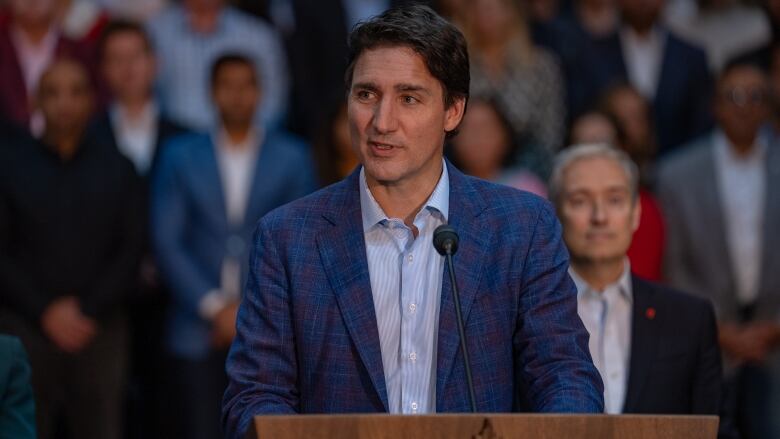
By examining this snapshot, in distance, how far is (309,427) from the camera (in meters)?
3.19

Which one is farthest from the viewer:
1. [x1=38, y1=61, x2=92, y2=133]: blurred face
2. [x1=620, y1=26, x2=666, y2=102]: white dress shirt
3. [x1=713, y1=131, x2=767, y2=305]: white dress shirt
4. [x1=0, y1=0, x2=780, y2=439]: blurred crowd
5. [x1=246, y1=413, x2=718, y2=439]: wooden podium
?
[x1=620, y1=26, x2=666, y2=102]: white dress shirt

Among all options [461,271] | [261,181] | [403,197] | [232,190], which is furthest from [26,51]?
[461,271]

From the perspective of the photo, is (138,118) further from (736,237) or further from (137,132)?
(736,237)

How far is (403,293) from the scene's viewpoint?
388cm

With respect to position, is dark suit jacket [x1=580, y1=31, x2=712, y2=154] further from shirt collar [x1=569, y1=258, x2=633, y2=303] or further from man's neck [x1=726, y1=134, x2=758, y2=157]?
shirt collar [x1=569, y1=258, x2=633, y2=303]

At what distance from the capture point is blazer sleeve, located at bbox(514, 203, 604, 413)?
371cm

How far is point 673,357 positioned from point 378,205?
165 centimetres

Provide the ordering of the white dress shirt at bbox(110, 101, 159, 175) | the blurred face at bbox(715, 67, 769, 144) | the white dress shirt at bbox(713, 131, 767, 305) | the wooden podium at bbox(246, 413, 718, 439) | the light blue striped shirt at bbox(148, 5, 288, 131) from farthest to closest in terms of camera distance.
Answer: the light blue striped shirt at bbox(148, 5, 288, 131), the white dress shirt at bbox(110, 101, 159, 175), the blurred face at bbox(715, 67, 769, 144), the white dress shirt at bbox(713, 131, 767, 305), the wooden podium at bbox(246, 413, 718, 439)

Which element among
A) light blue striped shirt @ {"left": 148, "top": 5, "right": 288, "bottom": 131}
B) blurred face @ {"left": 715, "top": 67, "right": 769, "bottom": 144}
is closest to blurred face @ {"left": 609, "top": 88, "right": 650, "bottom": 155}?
blurred face @ {"left": 715, "top": 67, "right": 769, "bottom": 144}

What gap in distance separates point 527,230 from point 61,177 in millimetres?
3994

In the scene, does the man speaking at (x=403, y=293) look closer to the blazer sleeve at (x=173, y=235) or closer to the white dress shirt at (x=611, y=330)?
the white dress shirt at (x=611, y=330)

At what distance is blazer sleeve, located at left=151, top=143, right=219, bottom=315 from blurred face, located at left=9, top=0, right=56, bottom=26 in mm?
1214

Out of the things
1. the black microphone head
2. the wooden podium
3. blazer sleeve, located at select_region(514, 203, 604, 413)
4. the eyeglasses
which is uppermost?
the eyeglasses

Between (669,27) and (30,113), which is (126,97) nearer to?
(30,113)
